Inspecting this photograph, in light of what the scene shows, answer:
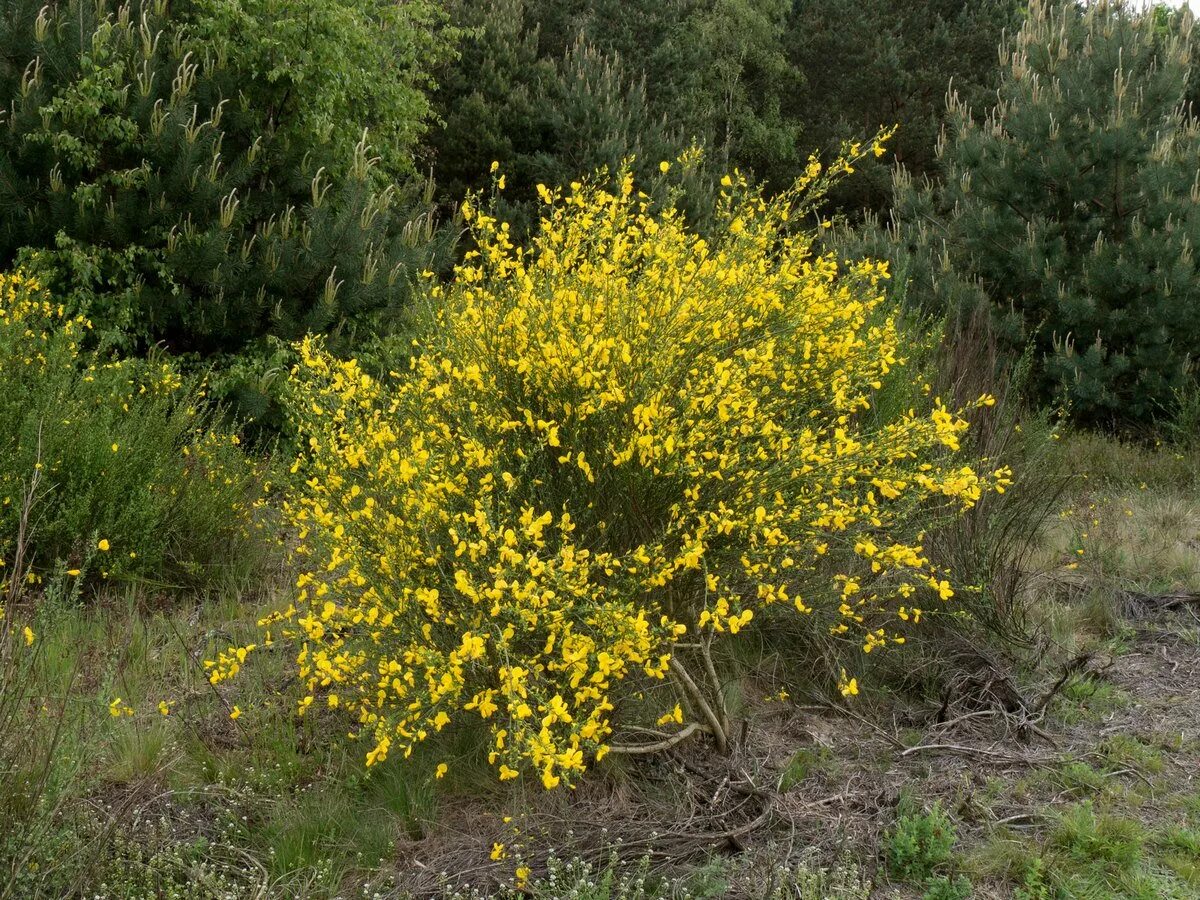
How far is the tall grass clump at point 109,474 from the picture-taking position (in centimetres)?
415

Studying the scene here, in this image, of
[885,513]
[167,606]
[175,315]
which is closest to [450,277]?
[175,315]

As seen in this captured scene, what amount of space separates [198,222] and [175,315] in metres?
0.62

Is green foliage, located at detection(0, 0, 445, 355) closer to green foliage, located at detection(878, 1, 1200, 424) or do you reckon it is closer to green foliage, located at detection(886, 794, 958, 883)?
green foliage, located at detection(878, 1, 1200, 424)

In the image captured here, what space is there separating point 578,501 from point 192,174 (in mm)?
4257

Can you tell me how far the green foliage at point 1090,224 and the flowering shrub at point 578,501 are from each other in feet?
15.8

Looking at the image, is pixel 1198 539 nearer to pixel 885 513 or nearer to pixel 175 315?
pixel 885 513

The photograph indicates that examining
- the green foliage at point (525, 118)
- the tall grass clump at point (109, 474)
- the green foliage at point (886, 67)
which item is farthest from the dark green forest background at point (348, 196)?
the green foliage at point (886, 67)

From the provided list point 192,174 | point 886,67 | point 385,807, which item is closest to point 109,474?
point 385,807

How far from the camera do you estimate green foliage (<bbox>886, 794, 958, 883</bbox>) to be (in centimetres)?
265

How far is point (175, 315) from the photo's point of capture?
6480mm

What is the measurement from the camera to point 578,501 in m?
3.12

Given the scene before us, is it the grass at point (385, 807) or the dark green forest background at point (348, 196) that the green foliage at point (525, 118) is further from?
the grass at point (385, 807)

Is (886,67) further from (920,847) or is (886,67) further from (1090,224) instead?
(920,847)

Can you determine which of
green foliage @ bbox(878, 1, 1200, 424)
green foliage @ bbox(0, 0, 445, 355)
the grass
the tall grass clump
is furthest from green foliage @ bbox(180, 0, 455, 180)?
green foliage @ bbox(878, 1, 1200, 424)
